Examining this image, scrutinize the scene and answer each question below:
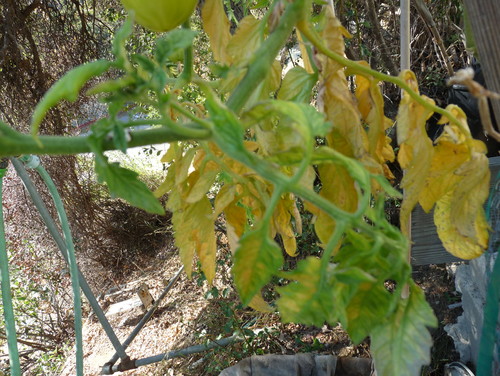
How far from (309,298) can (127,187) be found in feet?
0.37

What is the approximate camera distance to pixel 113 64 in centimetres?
23

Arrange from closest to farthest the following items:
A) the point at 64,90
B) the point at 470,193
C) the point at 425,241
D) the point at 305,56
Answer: the point at 64,90 → the point at 470,193 → the point at 305,56 → the point at 425,241

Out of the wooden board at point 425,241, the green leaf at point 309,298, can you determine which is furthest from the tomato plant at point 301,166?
the wooden board at point 425,241

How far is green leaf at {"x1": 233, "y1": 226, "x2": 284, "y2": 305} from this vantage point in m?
0.24

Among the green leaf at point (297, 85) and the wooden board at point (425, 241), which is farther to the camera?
the wooden board at point (425, 241)

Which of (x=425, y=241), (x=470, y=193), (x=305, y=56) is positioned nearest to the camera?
(x=470, y=193)

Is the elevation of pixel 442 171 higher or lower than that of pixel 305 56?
lower

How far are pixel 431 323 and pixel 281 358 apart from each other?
49.7 inches

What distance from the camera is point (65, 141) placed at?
0.75 feet

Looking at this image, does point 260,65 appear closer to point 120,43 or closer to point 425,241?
point 120,43

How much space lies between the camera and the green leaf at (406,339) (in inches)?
9.9

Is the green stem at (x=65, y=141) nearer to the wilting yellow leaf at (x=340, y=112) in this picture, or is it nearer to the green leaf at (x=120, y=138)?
the green leaf at (x=120, y=138)

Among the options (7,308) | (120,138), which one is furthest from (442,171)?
(7,308)

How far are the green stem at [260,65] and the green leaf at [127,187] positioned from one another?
66 millimetres
